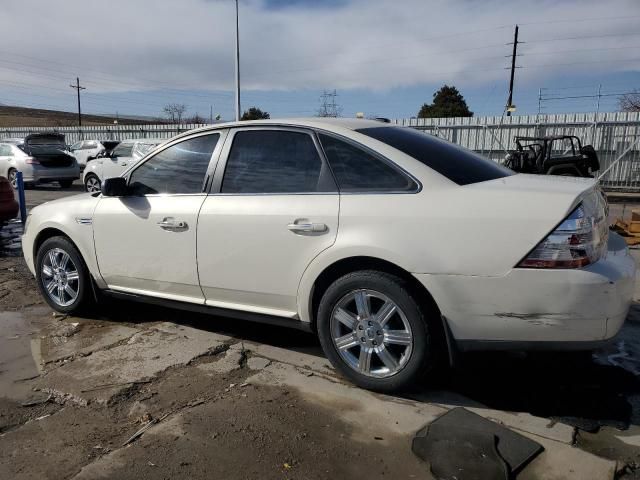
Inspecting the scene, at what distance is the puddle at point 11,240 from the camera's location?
7859 millimetres

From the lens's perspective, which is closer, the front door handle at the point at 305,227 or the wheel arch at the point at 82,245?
the front door handle at the point at 305,227

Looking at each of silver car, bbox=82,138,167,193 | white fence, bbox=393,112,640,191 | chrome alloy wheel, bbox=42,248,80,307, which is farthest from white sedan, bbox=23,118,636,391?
white fence, bbox=393,112,640,191

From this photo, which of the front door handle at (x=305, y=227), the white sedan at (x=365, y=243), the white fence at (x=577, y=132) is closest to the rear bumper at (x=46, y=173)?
the white fence at (x=577, y=132)

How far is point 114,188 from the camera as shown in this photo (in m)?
4.29

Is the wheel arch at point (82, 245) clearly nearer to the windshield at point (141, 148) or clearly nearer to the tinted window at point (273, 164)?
the tinted window at point (273, 164)

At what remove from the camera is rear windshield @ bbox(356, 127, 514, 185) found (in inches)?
132

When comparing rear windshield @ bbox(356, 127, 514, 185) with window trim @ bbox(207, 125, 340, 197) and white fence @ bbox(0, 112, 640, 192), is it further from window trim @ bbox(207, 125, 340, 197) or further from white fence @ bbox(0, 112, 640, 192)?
white fence @ bbox(0, 112, 640, 192)

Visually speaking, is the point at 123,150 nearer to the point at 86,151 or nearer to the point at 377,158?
the point at 86,151

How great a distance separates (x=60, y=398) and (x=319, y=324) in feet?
5.49

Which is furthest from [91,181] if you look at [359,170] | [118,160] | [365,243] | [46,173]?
[365,243]

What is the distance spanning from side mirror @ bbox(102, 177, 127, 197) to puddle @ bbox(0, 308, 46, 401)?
132 cm

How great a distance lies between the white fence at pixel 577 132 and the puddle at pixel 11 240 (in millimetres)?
10631

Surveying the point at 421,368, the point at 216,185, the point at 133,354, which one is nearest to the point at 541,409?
the point at 421,368

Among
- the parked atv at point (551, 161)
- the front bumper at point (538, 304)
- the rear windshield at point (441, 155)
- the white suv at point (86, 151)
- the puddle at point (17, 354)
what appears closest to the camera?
the front bumper at point (538, 304)
